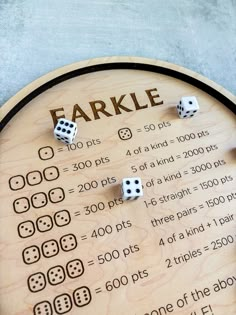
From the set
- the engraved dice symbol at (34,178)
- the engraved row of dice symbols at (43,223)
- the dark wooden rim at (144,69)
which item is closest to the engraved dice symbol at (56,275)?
the engraved row of dice symbols at (43,223)

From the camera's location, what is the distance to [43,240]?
3.06 ft

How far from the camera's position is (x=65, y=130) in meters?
1.03

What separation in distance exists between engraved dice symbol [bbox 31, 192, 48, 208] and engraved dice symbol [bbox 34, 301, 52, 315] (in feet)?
0.80

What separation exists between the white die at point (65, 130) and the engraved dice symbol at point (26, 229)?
254 mm

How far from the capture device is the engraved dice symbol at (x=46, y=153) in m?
1.03

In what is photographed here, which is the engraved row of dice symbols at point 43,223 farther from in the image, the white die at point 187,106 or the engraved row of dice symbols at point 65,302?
the white die at point 187,106

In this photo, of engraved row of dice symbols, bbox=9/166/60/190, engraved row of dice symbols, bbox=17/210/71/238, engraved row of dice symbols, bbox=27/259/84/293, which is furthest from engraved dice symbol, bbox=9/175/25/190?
engraved row of dice symbols, bbox=27/259/84/293

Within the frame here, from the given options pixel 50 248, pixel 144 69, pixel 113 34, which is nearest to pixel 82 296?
pixel 50 248

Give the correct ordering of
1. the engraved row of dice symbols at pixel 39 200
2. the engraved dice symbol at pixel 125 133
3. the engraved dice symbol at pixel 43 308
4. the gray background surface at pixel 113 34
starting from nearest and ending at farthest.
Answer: the engraved dice symbol at pixel 43 308, the engraved row of dice symbols at pixel 39 200, the engraved dice symbol at pixel 125 133, the gray background surface at pixel 113 34

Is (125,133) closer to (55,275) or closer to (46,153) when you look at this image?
A: (46,153)

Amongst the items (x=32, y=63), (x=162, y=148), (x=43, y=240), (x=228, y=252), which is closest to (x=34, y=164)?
(x=43, y=240)

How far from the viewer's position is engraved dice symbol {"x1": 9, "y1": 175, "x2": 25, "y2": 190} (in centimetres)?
98

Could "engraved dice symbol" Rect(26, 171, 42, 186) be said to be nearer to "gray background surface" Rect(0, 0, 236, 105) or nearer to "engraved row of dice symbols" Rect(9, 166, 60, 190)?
"engraved row of dice symbols" Rect(9, 166, 60, 190)

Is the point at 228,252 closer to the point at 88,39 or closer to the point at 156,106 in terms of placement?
the point at 156,106
